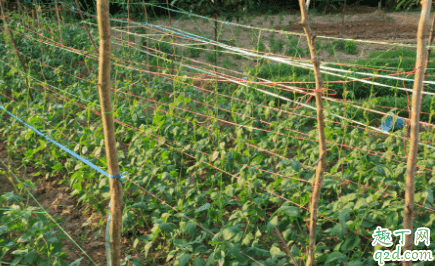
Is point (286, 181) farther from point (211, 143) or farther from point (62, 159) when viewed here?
point (62, 159)

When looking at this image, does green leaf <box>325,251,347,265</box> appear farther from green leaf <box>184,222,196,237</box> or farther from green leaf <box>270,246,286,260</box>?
green leaf <box>184,222,196,237</box>

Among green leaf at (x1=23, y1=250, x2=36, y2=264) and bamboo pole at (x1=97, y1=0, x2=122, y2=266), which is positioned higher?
bamboo pole at (x1=97, y1=0, x2=122, y2=266)

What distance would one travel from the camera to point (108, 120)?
137 cm

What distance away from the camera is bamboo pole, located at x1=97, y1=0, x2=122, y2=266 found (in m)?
1.25

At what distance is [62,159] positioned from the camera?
3.23m

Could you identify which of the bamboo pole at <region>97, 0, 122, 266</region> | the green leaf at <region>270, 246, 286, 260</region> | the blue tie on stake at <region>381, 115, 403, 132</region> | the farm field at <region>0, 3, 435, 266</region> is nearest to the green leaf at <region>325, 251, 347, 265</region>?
the farm field at <region>0, 3, 435, 266</region>

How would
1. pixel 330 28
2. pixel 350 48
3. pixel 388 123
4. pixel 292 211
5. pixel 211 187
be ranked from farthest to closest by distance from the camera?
pixel 330 28 → pixel 350 48 → pixel 388 123 → pixel 211 187 → pixel 292 211

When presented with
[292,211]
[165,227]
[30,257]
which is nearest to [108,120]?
[165,227]

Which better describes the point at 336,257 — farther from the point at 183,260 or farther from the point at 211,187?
the point at 211,187

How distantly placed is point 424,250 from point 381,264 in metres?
0.24

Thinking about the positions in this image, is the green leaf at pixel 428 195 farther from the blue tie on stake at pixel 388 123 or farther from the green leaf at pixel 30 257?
the green leaf at pixel 30 257

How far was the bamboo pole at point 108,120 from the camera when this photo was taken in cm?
125

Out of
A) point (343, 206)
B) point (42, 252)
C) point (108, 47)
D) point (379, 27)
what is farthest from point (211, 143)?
point (379, 27)

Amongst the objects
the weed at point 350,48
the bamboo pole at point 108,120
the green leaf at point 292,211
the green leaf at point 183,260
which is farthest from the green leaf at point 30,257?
the weed at point 350,48
